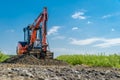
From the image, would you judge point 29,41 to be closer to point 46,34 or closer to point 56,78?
point 46,34

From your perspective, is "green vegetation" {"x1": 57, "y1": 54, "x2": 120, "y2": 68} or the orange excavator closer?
"green vegetation" {"x1": 57, "y1": 54, "x2": 120, "y2": 68}

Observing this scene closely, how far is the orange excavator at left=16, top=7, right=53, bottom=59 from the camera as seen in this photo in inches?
1481

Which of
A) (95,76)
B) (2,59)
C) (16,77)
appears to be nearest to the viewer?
(16,77)

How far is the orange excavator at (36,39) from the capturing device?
37.6 metres

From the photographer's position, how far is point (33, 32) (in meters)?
38.9

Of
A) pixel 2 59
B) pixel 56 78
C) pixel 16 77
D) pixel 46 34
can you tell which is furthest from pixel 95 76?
pixel 46 34

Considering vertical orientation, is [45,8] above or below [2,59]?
above

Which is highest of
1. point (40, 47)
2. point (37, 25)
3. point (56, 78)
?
point (37, 25)

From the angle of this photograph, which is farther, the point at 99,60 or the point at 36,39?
the point at 36,39

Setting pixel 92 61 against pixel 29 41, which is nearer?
pixel 92 61

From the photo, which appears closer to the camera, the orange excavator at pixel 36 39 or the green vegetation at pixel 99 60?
the green vegetation at pixel 99 60

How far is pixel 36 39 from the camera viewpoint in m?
39.3

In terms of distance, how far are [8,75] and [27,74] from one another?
1.77 feet

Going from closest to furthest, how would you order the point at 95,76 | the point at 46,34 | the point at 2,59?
the point at 95,76 → the point at 2,59 → the point at 46,34
